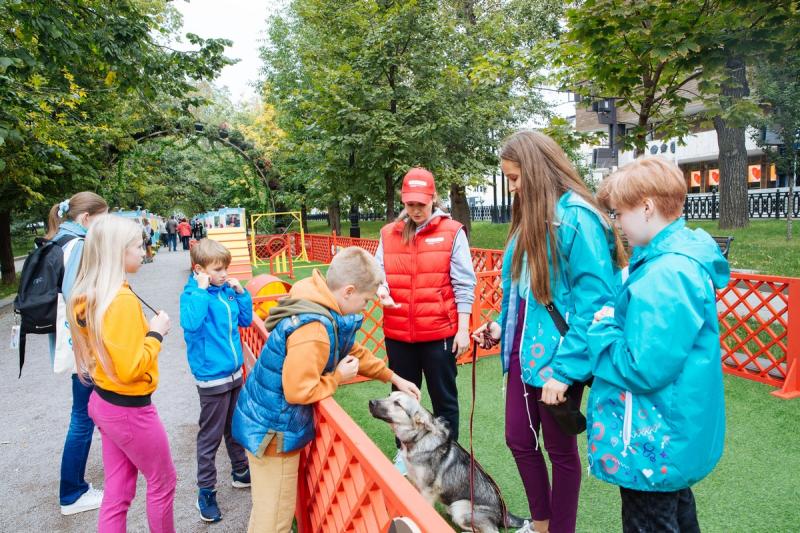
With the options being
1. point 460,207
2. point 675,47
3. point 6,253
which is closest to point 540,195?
point 675,47

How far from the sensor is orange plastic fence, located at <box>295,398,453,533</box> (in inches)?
53.0

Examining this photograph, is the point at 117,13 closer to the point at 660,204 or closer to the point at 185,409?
the point at 185,409

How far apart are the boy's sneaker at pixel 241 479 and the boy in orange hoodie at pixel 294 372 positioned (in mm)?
1309

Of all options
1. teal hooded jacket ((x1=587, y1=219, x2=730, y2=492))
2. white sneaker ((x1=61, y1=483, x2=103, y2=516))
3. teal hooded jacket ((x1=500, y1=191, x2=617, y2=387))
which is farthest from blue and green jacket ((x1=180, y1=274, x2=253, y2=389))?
teal hooded jacket ((x1=587, y1=219, x2=730, y2=492))

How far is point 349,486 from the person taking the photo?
6.22 feet

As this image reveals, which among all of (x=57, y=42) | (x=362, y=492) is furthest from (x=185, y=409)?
(x=57, y=42)

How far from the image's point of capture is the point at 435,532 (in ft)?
3.80

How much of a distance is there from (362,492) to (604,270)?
1261 mm

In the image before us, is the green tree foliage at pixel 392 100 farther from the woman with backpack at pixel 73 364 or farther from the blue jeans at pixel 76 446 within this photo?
the blue jeans at pixel 76 446

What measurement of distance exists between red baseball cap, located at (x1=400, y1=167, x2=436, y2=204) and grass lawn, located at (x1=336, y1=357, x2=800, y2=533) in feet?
6.69

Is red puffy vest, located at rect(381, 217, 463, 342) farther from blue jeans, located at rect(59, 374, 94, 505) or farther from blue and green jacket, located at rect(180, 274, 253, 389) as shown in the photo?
blue jeans, located at rect(59, 374, 94, 505)

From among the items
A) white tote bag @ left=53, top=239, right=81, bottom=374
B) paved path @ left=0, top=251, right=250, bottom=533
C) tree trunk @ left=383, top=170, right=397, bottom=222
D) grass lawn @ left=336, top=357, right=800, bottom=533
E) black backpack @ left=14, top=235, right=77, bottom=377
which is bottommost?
grass lawn @ left=336, top=357, right=800, bottom=533

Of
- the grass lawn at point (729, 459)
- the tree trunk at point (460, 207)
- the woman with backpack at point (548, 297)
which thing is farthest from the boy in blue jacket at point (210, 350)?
the tree trunk at point (460, 207)

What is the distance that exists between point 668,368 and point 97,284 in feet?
7.30
